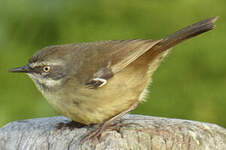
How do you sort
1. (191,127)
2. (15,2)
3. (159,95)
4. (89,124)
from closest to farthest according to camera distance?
(191,127) < (89,124) < (15,2) < (159,95)

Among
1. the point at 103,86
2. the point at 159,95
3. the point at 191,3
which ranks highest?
the point at 191,3

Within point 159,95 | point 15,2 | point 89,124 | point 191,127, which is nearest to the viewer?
point 191,127

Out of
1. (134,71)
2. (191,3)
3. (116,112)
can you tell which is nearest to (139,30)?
(191,3)

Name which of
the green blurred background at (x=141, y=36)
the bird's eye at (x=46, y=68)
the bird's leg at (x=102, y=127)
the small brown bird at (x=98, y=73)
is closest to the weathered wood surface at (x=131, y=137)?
the bird's leg at (x=102, y=127)

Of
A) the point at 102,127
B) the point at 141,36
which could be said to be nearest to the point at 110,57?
the point at 102,127

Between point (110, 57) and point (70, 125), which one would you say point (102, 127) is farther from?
point (110, 57)

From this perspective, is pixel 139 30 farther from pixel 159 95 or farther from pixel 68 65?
pixel 68 65
